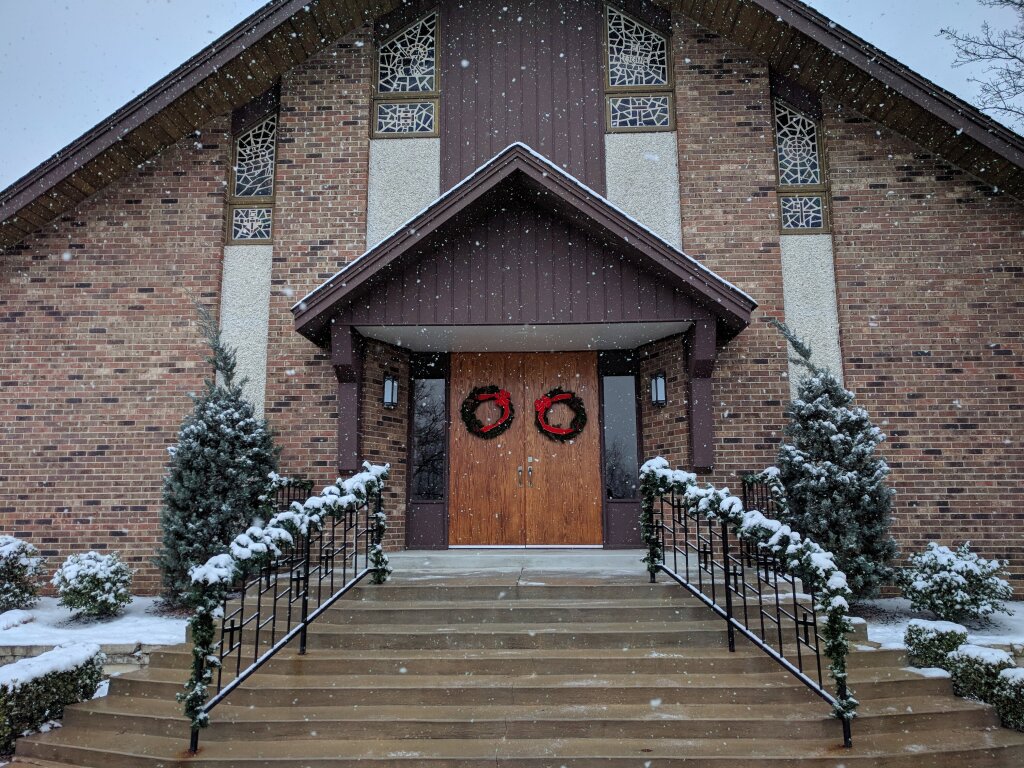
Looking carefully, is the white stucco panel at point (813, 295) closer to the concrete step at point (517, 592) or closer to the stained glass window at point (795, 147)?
the stained glass window at point (795, 147)

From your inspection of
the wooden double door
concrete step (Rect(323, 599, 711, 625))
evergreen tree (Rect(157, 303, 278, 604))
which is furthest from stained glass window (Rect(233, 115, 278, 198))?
concrete step (Rect(323, 599, 711, 625))

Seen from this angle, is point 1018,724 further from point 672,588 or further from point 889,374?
point 889,374

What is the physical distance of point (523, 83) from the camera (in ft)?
31.4

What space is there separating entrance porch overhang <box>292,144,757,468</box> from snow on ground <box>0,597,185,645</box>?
231cm

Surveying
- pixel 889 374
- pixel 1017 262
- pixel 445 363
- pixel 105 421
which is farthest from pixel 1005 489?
pixel 105 421

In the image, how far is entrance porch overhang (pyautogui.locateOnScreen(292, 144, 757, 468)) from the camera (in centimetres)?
786

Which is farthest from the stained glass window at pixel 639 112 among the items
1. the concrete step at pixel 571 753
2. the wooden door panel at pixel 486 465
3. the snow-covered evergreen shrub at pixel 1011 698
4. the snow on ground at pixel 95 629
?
the snow on ground at pixel 95 629

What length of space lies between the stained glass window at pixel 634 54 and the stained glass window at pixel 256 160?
420 centimetres

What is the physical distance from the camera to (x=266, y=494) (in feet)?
25.6

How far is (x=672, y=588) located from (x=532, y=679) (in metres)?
1.70

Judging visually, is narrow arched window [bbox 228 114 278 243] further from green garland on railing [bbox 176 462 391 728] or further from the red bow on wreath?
green garland on railing [bbox 176 462 391 728]

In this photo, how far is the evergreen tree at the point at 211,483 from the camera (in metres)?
7.52

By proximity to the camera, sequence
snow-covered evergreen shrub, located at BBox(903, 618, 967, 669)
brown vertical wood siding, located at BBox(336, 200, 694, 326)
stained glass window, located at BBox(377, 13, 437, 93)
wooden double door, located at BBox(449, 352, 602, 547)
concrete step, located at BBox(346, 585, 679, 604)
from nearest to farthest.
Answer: snow-covered evergreen shrub, located at BBox(903, 618, 967, 669), concrete step, located at BBox(346, 585, 679, 604), brown vertical wood siding, located at BBox(336, 200, 694, 326), wooden double door, located at BBox(449, 352, 602, 547), stained glass window, located at BBox(377, 13, 437, 93)

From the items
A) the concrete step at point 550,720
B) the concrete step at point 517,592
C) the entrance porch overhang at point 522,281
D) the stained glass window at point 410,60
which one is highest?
the stained glass window at point 410,60
